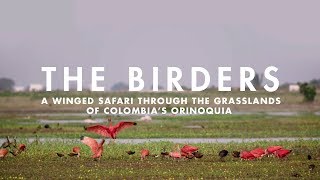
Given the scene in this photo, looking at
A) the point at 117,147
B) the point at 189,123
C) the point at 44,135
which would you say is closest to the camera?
the point at 117,147

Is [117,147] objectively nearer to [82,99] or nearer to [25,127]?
[25,127]

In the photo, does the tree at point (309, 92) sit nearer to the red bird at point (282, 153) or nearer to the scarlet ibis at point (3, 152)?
the red bird at point (282, 153)

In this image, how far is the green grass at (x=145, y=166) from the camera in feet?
63.5

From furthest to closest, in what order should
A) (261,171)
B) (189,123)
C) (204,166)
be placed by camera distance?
1. (189,123)
2. (204,166)
3. (261,171)

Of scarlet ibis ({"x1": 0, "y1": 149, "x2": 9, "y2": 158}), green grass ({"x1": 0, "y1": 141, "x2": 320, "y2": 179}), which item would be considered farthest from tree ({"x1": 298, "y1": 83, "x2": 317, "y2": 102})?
scarlet ibis ({"x1": 0, "y1": 149, "x2": 9, "y2": 158})

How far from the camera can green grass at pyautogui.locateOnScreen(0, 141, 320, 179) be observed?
19.4 metres

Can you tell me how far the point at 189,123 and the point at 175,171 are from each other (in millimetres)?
23375

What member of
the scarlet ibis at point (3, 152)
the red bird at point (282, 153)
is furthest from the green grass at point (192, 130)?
the scarlet ibis at point (3, 152)

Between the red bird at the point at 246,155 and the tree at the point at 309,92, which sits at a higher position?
the tree at the point at 309,92

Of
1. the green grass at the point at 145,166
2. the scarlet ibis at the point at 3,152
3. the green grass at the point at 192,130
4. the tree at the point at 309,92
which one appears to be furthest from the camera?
the tree at the point at 309,92

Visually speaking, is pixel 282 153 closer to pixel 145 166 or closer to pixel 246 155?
pixel 246 155

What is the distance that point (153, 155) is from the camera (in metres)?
23.3

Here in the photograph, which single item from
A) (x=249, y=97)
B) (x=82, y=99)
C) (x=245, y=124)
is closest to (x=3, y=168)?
(x=245, y=124)

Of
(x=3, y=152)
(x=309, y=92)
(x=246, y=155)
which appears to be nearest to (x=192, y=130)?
(x=246, y=155)
